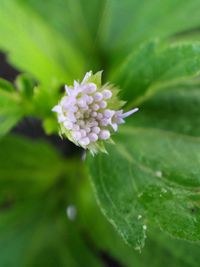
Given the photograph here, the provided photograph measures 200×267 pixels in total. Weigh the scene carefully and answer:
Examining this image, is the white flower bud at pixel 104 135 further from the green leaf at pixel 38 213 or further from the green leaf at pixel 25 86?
the green leaf at pixel 38 213

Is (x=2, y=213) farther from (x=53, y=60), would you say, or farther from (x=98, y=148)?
(x=98, y=148)

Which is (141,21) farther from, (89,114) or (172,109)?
(89,114)

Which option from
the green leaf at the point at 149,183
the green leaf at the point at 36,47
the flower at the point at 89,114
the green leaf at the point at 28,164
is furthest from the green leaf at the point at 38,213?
Answer: the flower at the point at 89,114

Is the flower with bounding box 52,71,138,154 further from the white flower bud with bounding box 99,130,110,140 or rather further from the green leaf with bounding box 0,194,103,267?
the green leaf with bounding box 0,194,103,267

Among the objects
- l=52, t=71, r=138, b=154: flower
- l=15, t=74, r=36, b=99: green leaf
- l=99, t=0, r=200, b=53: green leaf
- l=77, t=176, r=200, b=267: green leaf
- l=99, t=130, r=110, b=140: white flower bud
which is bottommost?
l=77, t=176, r=200, b=267: green leaf

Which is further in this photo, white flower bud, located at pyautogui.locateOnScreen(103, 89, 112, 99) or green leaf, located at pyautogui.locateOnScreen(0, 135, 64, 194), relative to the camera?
green leaf, located at pyautogui.locateOnScreen(0, 135, 64, 194)

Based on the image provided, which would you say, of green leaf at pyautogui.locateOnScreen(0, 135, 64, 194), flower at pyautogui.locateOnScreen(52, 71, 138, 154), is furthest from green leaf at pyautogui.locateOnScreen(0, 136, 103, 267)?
flower at pyautogui.locateOnScreen(52, 71, 138, 154)
